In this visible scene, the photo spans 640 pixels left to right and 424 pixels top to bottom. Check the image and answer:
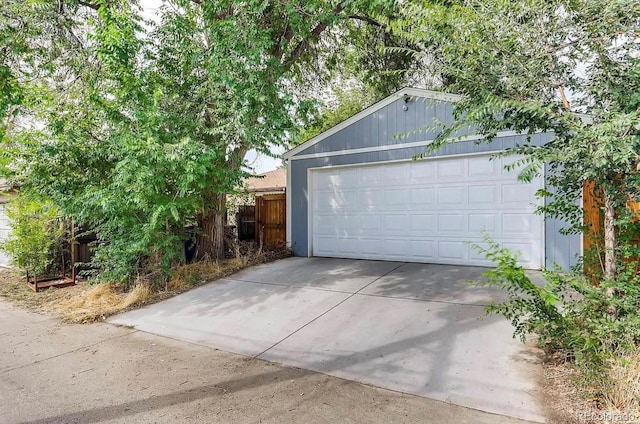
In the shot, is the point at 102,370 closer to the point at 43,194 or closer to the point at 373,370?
the point at 373,370

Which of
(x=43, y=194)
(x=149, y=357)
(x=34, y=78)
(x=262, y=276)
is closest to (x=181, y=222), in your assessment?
(x=262, y=276)

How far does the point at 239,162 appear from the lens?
21.2 feet

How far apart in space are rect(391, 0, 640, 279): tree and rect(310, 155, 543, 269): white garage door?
9.45 ft

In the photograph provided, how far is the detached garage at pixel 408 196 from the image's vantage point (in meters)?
5.99

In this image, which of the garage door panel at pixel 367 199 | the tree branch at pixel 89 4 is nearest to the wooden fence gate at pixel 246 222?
the garage door panel at pixel 367 199

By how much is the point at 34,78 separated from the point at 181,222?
3.95 m

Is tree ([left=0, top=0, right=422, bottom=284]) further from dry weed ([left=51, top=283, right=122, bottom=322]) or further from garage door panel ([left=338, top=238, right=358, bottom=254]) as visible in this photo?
garage door panel ([left=338, top=238, right=358, bottom=254])

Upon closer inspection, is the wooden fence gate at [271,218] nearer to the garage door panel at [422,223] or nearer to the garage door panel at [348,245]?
the garage door panel at [348,245]

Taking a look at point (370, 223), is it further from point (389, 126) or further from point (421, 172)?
point (389, 126)

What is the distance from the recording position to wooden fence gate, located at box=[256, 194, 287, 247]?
8.91 meters

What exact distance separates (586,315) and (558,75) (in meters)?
1.92

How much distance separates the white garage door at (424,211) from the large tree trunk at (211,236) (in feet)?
6.56

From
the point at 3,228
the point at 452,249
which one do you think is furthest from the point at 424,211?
the point at 3,228

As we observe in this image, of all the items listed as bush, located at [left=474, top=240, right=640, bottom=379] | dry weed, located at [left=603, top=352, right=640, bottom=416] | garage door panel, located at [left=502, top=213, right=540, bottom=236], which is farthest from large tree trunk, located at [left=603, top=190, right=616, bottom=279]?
garage door panel, located at [left=502, top=213, right=540, bottom=236]
